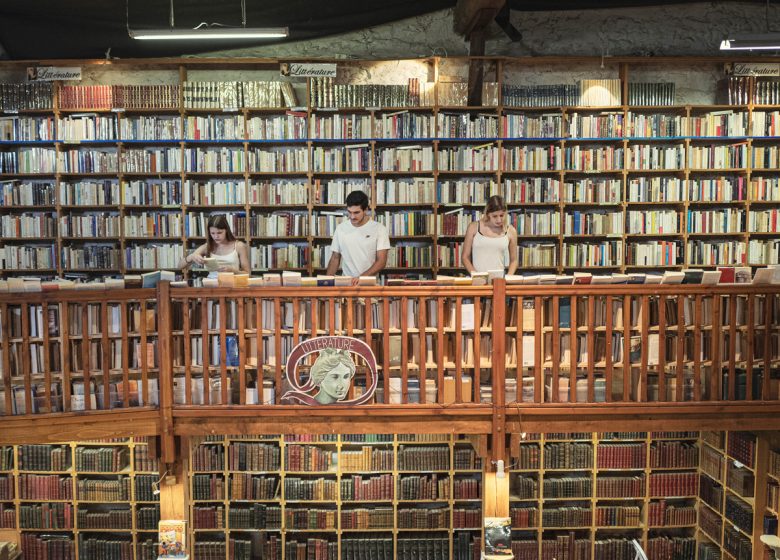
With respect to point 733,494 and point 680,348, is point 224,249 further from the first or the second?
point 733,494

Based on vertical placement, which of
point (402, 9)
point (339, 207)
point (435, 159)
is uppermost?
point (402, 9)

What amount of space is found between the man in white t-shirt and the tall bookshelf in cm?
164

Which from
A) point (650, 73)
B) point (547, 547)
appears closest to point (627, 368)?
point (547, 547)

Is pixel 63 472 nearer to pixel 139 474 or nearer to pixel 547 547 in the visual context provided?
pixel 139 474

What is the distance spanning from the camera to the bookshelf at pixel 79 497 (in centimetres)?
668

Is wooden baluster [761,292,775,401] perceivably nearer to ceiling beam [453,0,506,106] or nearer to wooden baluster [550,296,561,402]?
wooden baluster [550,296,561,402]

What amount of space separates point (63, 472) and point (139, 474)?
0.68 meters

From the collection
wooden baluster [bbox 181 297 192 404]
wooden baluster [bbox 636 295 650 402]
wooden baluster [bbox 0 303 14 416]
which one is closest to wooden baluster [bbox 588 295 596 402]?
wooden baluster [bbox 636 295 650 402]

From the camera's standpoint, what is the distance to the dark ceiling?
7.12 metres

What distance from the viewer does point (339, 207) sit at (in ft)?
23.9

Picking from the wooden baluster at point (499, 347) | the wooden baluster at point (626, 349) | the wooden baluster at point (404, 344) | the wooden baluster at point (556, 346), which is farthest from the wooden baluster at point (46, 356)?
the wooden baluster at point (626, 349)

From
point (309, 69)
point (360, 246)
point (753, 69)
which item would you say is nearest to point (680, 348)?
point (360, 246)

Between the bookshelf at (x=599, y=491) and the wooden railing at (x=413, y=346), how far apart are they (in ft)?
7.66

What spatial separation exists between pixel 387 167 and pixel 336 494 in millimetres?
3079
